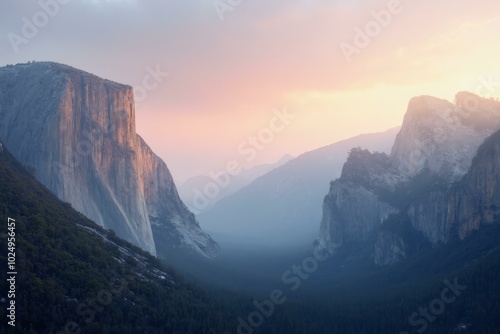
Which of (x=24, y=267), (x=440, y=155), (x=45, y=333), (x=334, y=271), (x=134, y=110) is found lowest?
(x=334, y=271)

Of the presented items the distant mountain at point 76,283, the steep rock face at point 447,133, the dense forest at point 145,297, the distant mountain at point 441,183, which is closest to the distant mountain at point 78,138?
the dense forest at point 145,297

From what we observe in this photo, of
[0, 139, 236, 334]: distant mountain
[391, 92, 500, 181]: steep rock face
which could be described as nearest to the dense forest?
[0, 139, 236, 334]: distant mountain

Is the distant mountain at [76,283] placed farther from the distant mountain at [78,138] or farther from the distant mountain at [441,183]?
the distant mountain at [441,183]

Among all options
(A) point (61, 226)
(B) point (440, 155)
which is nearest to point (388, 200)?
(B) point (440, 155)

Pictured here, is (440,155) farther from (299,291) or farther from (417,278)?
(299,291)

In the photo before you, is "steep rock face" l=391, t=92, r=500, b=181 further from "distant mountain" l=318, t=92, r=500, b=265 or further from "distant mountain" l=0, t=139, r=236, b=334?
"distant mountain" l=0, t=139, r=236, b=334

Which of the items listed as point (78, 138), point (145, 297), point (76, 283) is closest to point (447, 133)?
point (78, 138)
